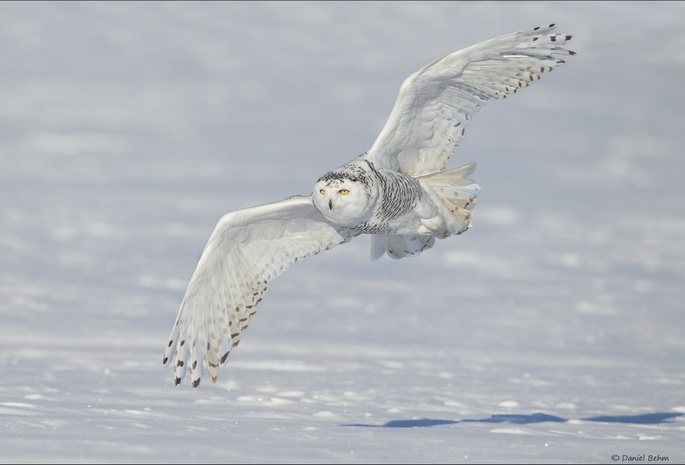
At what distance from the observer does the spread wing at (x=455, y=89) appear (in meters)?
7.49

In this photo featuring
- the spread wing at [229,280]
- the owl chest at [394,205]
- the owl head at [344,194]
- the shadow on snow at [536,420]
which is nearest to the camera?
the owl head at [344,194]

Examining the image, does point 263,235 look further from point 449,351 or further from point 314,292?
point 314,292

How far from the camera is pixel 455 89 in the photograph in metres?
7.74

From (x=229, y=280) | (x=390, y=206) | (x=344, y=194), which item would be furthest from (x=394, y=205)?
(x=229, y=280)

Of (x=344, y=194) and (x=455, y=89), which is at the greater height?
(x=455, y=89)

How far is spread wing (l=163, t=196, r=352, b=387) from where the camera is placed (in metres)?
7.70

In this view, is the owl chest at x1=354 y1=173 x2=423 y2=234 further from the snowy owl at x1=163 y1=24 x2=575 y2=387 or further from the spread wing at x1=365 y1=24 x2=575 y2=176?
the spread wing at x1=365 y1=24 x2=575 y2=176

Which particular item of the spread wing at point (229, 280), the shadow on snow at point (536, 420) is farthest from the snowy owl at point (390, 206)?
the shadow on snow at point (536, 420)

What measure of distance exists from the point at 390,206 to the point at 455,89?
35.8 inches

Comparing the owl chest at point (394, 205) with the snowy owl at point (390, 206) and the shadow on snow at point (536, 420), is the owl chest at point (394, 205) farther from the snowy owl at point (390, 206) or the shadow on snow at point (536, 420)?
the shadow on snow at point (536, 420)

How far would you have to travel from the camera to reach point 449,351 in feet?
35.6

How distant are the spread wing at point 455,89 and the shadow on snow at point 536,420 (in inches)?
66.9

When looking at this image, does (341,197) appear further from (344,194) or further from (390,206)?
(390,206)

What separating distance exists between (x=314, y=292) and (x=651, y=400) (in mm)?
5623
